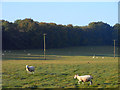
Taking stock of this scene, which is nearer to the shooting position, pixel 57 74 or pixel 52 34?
pixel 57 74

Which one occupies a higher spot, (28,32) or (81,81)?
(28,32)

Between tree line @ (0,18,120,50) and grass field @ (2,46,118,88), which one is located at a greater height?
tree line @ (0,18,120,50)

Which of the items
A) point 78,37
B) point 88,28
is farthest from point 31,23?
point 88,28

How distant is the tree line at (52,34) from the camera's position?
310 feet

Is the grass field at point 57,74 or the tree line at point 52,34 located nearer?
the grass field at point 57,74

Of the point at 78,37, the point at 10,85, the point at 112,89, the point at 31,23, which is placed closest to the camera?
the point at 112,89

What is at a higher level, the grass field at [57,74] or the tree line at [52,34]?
the tree line at [52,34]

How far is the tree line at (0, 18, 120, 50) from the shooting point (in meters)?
94.6

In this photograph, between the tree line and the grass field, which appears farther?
the tree line

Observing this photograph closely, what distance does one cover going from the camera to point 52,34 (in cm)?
10750

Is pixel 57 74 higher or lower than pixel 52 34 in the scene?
lower

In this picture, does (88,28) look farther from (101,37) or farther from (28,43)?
(28,43)

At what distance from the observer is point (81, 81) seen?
16375mm

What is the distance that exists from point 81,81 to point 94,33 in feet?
365
